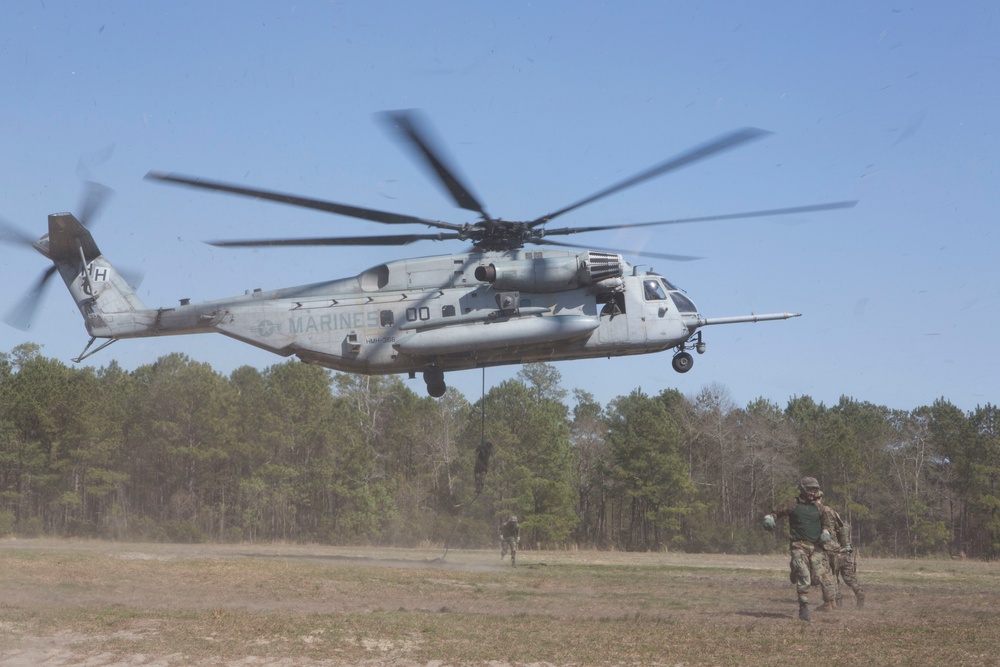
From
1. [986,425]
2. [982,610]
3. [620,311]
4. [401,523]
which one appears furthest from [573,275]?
[986,425]

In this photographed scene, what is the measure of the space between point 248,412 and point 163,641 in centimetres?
4183

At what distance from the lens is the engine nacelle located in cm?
2103

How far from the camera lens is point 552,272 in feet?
69.8

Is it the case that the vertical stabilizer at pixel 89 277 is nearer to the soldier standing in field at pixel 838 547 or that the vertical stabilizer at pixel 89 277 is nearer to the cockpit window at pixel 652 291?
the cockpit window at pixel 652 291

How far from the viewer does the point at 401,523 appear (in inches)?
2146

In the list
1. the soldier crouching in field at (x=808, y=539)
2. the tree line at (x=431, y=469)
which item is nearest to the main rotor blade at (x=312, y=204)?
the soldier crouching in field at (x=808, y=539)

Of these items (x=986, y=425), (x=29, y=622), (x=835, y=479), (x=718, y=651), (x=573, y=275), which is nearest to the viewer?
(x=718, y=651)

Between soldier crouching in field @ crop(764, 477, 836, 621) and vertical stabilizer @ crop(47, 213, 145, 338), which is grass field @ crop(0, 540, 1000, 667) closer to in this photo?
soldier crouching in field @ crop(764, 477, 836, 621)

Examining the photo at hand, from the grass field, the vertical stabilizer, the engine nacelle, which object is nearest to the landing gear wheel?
the engine nacelle

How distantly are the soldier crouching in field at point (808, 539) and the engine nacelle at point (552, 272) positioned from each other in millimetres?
8203

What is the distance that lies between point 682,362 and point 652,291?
1.83 meters

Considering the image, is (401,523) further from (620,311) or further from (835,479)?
(620,311)

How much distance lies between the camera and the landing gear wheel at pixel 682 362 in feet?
74.9

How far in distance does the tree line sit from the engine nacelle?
2784cm
